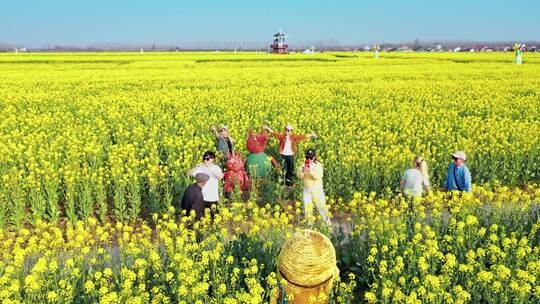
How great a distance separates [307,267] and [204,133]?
9986 mm

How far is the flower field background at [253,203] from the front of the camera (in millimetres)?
4691

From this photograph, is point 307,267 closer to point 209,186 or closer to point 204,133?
point 209,186

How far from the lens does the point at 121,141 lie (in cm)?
1241

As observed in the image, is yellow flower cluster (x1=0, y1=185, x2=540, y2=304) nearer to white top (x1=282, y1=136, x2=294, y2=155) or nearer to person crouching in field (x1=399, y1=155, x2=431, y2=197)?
person crouching in field (x1=399, y1=155, x2=431, y2=197)

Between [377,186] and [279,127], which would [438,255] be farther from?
[279,127]

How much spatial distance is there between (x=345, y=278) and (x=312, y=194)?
5.70 ft

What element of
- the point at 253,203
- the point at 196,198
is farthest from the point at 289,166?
the point at 196,198

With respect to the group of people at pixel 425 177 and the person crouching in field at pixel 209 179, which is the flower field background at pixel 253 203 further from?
the person crouching in field at pixel 209 179

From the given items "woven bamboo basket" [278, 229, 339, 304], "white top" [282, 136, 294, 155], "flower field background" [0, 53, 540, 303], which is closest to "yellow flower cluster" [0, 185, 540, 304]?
"flower field background" [0, 53, 540, 303]

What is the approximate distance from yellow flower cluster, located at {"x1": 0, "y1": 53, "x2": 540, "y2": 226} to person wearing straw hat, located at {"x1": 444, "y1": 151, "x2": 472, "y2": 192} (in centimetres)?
122

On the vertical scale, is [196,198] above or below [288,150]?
below

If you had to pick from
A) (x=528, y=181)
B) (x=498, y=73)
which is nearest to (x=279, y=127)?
(x=528, y=181)

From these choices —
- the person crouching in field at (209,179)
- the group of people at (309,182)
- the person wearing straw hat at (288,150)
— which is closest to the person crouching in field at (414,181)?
the group of people at (309,182)

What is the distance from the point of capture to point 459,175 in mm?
7809
